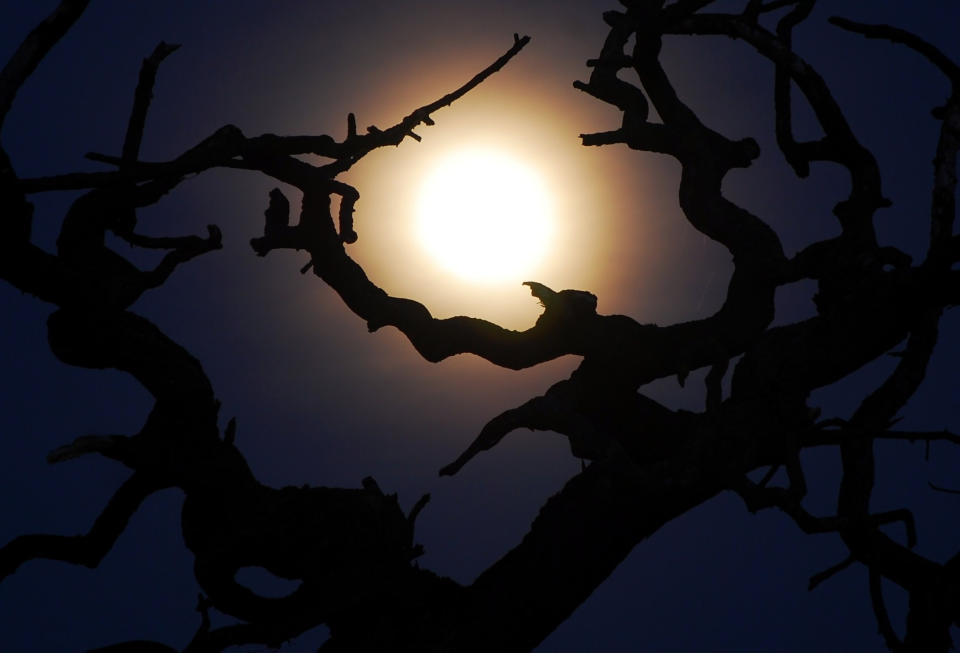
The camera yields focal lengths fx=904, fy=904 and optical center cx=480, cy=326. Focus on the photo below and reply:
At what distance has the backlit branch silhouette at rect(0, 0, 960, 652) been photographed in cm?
578

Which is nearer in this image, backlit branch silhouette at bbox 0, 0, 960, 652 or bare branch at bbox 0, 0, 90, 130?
bare branch at bbox 0, 0, 90, 130

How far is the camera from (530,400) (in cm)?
644

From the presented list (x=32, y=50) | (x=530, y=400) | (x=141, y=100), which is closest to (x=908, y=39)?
(x=530, y=400)

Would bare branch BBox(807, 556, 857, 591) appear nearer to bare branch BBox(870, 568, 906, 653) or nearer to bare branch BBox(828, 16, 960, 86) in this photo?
bare branch BBox(870, 568, 906, 653)

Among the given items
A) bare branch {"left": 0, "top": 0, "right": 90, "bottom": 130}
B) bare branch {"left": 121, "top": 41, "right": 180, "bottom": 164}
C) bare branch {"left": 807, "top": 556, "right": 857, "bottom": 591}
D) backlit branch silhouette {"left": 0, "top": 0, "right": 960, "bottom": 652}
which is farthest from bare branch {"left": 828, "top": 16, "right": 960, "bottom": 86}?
bare branch {"left": 0, "top": 0, "right": 90, "bottom": 130}

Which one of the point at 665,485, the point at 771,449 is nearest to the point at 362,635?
the point at 665,485

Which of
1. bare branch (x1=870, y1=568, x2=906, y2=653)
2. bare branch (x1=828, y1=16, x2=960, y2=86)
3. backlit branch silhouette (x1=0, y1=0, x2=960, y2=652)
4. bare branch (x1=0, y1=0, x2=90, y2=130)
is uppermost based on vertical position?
bare branch (x1=828, y1=16, x2=960, y2=86)

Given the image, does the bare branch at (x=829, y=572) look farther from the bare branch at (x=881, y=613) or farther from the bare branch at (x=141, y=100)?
the bare branch at (x=141, y=100)

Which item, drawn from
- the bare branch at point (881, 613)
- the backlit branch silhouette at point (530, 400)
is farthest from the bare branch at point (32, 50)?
the bare branch at point (881, 613)

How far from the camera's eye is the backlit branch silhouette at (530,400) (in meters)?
5.78

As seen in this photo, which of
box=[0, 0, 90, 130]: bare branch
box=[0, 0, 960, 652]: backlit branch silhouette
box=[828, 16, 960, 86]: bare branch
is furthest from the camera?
box=[828, 16, 960, 86]: bare branch

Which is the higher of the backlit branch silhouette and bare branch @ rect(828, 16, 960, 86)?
bare branch @ rect(828, 16, 960, 86)

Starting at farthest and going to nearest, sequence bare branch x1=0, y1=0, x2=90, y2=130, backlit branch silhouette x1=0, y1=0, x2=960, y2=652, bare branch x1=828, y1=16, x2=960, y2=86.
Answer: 1. bare branch x1=828, y1=16, x2=960, y2=86
2. backlit branch silhouette x1=0, y1=0, x2=960, y2=652
3. bare branch x1=0, y1=0, x2=90, y2=130

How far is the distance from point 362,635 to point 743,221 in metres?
4.25
